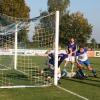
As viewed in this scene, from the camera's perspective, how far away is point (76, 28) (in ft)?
277

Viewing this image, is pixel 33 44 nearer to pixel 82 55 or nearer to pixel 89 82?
pixel 82 55

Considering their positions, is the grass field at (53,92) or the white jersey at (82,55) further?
the white jersey at (82,55)

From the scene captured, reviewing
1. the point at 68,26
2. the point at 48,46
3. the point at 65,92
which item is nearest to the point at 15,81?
the point at 48,46

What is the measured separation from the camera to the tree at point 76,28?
254ft

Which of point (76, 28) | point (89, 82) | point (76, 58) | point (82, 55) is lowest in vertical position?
point (89, 82)

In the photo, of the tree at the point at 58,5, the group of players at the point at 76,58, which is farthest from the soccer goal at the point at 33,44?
the tree at the point at 58,5

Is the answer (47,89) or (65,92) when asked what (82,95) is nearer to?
(65,92)

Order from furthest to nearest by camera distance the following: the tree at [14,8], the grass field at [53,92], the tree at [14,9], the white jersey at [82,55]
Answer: the tree at [14,8]
the tree at [14,9]
the white jersey at [82,55]
the grass field at [53,92]

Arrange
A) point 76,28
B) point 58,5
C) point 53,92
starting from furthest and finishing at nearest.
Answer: point 58,5
point 76,28
point 53,92

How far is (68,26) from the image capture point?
8031 centimetres

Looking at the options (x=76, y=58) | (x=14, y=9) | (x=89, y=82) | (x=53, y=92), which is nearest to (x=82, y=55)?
(x=76, y=58)

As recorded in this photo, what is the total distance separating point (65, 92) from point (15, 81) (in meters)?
4.03

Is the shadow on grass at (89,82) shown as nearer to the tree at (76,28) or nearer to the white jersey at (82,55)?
the white jersey at (82,55)

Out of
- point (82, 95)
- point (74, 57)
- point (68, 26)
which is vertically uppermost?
point (68, 26)
